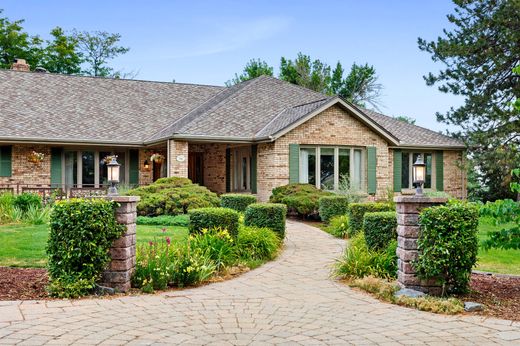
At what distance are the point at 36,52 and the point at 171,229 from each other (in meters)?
28.6

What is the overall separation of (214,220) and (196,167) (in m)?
15.4

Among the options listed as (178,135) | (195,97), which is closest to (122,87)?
(195,97)

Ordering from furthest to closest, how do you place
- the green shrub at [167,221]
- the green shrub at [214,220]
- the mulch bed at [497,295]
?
the green shrub at [167,221]
the green shrub at [214,220]
the mulch bed at [497,295]

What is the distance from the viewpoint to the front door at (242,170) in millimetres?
→ 21281

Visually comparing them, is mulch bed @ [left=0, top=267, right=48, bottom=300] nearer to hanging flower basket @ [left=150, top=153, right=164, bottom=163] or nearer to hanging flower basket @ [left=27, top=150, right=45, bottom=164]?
hanging flower basket @ [left=27, top=150, right=45, bottom=164]

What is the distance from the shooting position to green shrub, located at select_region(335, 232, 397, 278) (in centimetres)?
784

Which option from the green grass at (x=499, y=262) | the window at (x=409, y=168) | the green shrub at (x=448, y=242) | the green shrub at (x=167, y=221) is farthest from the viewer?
the window at (x=409, y=168)

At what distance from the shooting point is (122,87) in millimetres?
26188

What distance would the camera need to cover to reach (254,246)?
959 cm

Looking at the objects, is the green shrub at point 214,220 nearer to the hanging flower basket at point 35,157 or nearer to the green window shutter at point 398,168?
the hanging flower basket at point 35,157

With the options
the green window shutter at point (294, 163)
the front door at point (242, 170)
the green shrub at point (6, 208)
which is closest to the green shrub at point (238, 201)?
the green window shutter at point (294, 163)

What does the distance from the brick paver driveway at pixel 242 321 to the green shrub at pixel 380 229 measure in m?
1.36

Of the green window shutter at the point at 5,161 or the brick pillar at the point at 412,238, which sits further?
the green window shutter at the point at 5,161

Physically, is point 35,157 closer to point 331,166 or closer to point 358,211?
point 331,166
